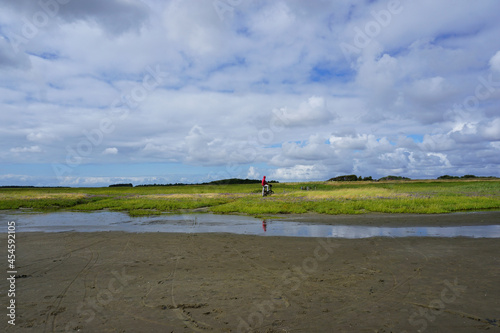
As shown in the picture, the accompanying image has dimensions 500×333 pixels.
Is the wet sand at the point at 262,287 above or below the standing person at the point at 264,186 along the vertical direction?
below

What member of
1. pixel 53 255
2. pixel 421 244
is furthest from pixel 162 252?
pixel 421 244

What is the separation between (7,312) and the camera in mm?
7234

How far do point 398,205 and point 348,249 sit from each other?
20.4m

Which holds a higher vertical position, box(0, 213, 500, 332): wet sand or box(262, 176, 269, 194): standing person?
box(262, 176, 269, 194): standing person

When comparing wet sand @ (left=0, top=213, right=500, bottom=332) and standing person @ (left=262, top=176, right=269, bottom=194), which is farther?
standing person @ (left=262, top=176, right=269, bottom=194)

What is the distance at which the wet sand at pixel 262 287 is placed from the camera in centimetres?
656

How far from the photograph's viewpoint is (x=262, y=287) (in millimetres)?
8641

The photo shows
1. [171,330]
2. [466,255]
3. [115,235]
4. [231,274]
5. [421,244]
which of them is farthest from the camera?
[115,235]

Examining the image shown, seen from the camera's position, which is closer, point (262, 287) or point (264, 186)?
point (262, 287)

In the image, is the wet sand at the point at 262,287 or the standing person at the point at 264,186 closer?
the wet sand at the point at 262,287

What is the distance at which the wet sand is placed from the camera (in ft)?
21.5

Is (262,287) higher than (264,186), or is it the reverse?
(264,186)

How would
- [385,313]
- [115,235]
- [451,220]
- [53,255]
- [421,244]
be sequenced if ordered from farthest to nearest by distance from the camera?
[451,220], [115,235], [421,244], [53,255], [385,313]

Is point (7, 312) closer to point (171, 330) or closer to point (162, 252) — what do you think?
point (171, 330)
